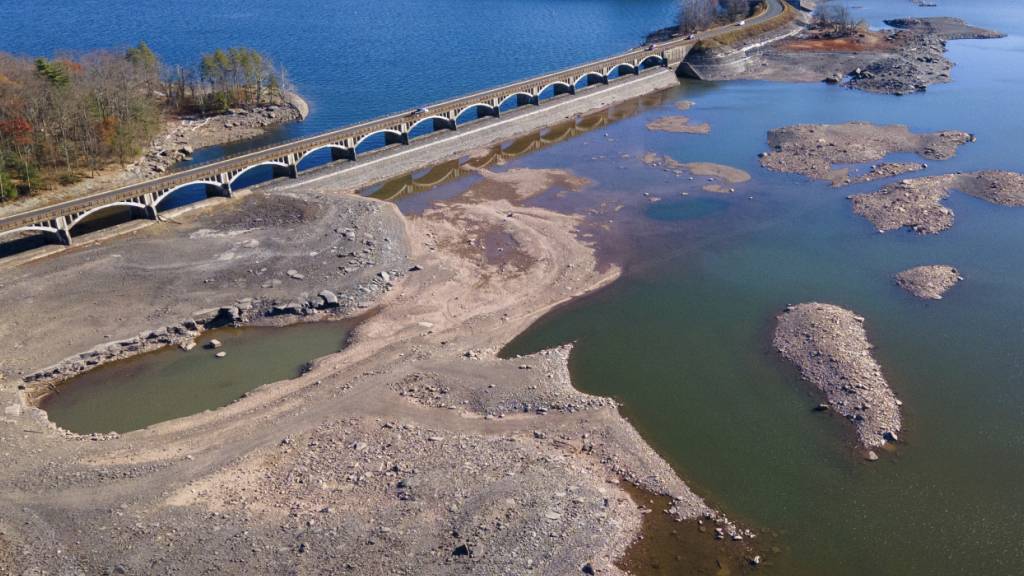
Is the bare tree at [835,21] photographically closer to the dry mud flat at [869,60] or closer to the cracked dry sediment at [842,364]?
the dry mud flat at [869,60]

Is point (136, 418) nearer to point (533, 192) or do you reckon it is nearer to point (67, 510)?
point (67, 510)

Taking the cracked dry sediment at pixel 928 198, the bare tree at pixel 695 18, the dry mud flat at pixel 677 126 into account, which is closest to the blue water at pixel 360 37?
the bare tree at pixel 695 18

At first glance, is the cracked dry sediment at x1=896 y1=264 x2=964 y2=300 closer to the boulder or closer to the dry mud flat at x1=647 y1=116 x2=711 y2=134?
the dry mud flat at x1=647 y1=116 x2=711 y2=134

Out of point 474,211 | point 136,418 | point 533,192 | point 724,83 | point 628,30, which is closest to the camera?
point 136,418

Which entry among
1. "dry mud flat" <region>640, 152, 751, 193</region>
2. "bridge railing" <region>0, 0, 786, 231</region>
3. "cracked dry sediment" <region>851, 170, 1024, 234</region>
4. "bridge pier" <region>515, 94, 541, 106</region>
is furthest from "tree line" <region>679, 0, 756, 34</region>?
"cracked dry sediment" <region>851, 170, 1024, 234</region>

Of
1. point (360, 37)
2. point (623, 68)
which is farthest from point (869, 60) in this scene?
point (360, 37)

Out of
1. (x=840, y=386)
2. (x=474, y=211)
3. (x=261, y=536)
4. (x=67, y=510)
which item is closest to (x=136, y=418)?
(x=67, y=510)
